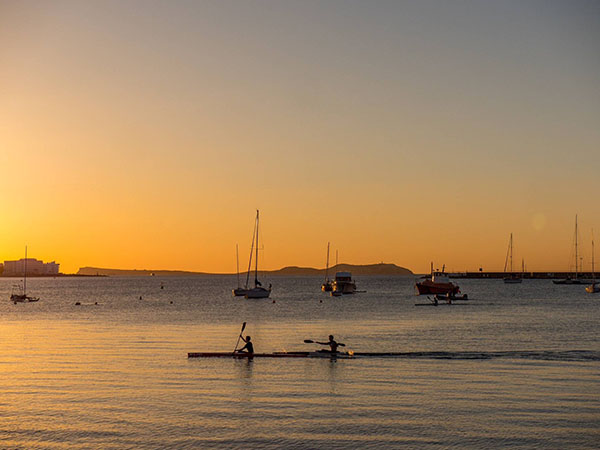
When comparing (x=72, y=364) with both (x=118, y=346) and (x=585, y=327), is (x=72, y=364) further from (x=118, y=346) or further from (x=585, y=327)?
(x=585, y=327)

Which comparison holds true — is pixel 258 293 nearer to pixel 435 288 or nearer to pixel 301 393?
pixel 435 288

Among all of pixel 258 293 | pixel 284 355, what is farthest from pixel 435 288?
pixel 284 355

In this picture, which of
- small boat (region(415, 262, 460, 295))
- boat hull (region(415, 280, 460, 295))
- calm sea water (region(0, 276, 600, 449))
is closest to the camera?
calm sea water (region(0, 276, 600, 449))

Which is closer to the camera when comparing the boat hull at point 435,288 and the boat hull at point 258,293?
the boat hull at point 258,293

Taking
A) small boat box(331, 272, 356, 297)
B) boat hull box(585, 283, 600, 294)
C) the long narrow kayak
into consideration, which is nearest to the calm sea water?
the long narrow kayak

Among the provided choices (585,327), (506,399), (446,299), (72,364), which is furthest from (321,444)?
(446,299)

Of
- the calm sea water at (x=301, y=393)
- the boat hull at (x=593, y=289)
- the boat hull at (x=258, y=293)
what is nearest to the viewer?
the calm sea water at (x=301, y=393)

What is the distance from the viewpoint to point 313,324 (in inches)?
3403

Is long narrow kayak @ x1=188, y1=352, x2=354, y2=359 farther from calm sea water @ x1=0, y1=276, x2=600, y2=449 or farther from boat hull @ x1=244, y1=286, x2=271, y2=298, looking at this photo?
boat hull @ x1=244, y1=286, x2=271, y2=298

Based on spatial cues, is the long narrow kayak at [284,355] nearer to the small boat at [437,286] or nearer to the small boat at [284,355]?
the small boat at [284,355]

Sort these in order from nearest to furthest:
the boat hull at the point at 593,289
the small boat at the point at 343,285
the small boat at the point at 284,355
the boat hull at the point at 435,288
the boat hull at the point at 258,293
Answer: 1. the small boat at the point at 284,355
2. the boat hull at the point at 258,293
3. the boat hull at the point at 435,288
4. the small boat at the point at 343,285
5. the boat hull at the point at 593,289

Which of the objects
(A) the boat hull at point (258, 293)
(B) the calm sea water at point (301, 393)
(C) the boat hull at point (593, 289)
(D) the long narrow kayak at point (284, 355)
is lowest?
(B) the calm sea water at point (301, 393)

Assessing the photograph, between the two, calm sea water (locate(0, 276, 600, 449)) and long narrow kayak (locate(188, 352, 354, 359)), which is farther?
long narrow kayak (locate(188, 352, 354, 359))

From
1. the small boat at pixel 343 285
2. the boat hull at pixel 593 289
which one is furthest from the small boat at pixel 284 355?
the boat hull at pixel 593 289
